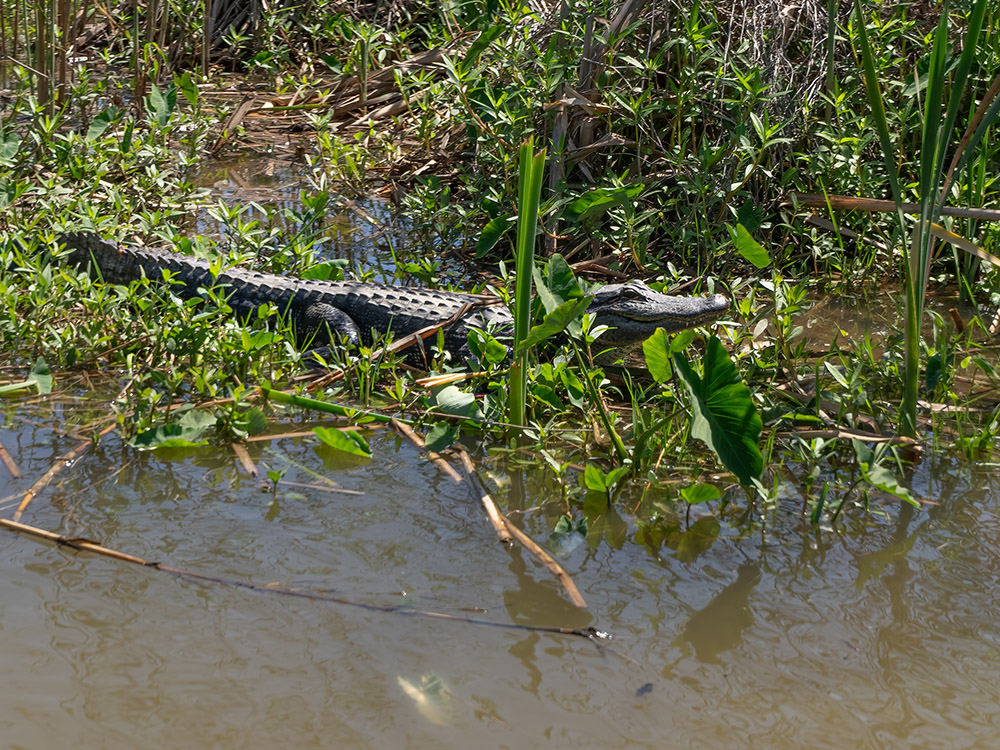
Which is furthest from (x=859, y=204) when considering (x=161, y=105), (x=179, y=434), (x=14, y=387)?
(x=161, y=105)

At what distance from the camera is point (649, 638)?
1.99m

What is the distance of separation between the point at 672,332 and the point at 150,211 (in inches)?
113

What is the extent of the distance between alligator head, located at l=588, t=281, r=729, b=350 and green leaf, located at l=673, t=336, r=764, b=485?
1.14 meters

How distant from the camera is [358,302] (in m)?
4.11

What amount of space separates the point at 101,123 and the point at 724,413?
4.18 m

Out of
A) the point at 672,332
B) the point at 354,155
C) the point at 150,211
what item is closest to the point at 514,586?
the point at 672,332

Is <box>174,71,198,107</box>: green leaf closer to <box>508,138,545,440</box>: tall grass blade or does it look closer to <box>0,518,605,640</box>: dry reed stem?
<box>508,138,545,440</box>: tall grass blade

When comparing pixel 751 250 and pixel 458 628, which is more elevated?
pixel 751 250

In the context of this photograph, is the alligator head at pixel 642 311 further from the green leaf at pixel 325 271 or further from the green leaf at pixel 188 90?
the green leaf at pixel 188 90

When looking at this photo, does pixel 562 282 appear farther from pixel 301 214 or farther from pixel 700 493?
pixel 301 214

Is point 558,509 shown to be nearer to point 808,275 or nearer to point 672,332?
point 672,332

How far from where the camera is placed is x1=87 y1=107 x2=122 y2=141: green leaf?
4.99m

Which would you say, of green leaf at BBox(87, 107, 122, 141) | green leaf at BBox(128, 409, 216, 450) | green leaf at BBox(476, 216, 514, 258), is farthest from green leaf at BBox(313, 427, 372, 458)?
green leaf at BBox(87, 107, 122, 141)

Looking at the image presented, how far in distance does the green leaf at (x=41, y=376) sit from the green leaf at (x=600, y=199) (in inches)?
85.4
